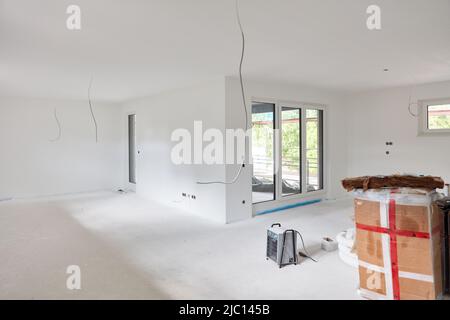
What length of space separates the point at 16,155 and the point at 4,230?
290 cm

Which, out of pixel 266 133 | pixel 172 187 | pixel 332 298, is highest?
pixel 266 133

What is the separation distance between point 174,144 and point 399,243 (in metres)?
4.38

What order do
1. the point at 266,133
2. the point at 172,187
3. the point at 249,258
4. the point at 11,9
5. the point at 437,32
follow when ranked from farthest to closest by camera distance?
the point at 172,187 → the point at 266,133 → the point at 249,258 → the point at 437,32 → the point at 11,9

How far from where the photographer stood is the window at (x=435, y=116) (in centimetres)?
545

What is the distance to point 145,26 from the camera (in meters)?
2.58

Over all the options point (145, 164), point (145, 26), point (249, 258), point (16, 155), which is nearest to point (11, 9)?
point (145, 26)

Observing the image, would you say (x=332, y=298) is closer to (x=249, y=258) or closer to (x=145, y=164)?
(x=249, y=258)

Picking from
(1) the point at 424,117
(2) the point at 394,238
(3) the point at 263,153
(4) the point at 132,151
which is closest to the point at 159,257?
(2) the point at 394,238

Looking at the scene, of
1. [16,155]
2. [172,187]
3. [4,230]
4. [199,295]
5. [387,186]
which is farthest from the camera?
[16,155]

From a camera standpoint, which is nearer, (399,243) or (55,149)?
(399,243)

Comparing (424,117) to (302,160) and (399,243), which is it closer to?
(302,160)

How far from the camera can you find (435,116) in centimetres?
558

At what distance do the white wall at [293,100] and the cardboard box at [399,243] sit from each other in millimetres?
2585

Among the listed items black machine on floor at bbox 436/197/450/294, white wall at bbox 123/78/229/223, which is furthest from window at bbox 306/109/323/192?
black machine on floor at bbox 436/197/450/294
